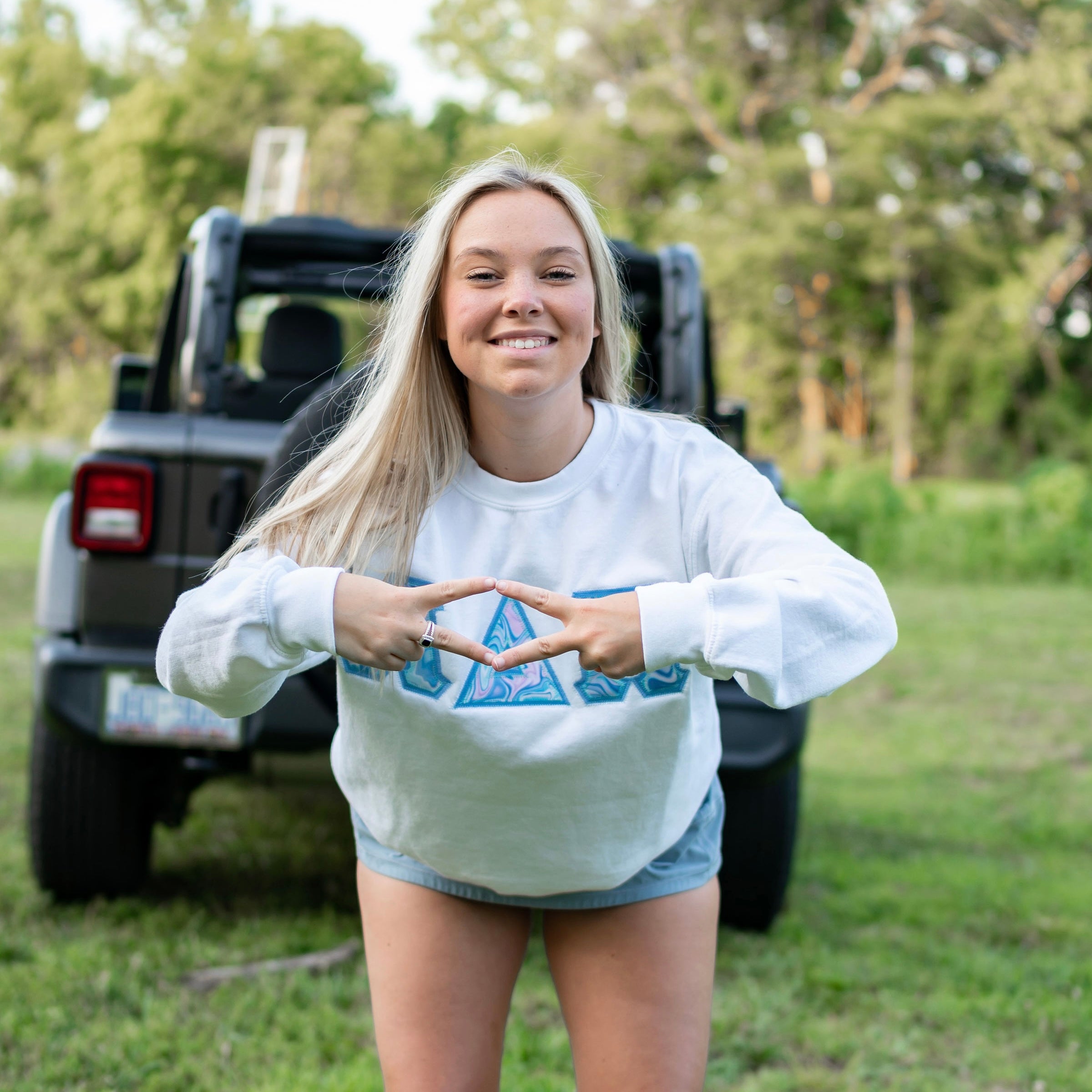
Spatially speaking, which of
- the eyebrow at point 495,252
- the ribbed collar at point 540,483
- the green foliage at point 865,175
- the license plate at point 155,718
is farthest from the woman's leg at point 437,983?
the green foliage at point 865,175

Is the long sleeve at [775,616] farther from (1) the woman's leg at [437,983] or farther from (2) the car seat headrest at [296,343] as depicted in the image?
(2) the car seat headrest at [296,343]

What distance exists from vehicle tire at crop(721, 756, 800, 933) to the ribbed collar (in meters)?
1.95

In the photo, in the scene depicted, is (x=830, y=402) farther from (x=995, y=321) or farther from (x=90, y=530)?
(x=90, y=530)

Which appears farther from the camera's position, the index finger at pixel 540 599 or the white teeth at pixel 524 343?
the white teeth at pixel 524 343

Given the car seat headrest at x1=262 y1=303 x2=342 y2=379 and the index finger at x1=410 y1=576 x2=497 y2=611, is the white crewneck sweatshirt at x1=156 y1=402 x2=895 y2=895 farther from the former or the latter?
the car seat headrest at x1=262 y1=303 x2=342 y2=379

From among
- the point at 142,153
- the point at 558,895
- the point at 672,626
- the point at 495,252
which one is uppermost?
the point at 142,153

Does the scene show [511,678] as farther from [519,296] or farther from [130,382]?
[130,382]

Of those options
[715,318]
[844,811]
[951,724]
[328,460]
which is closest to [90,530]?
[328,460]

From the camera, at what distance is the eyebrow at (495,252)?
1.67 m

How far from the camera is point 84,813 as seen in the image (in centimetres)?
351

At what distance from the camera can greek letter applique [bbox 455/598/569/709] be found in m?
1.63

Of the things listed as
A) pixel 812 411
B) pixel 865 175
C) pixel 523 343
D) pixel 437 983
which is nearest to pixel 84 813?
pixel 437 983

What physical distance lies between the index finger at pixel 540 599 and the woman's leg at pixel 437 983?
1.85 ft

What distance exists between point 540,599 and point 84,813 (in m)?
2.54
